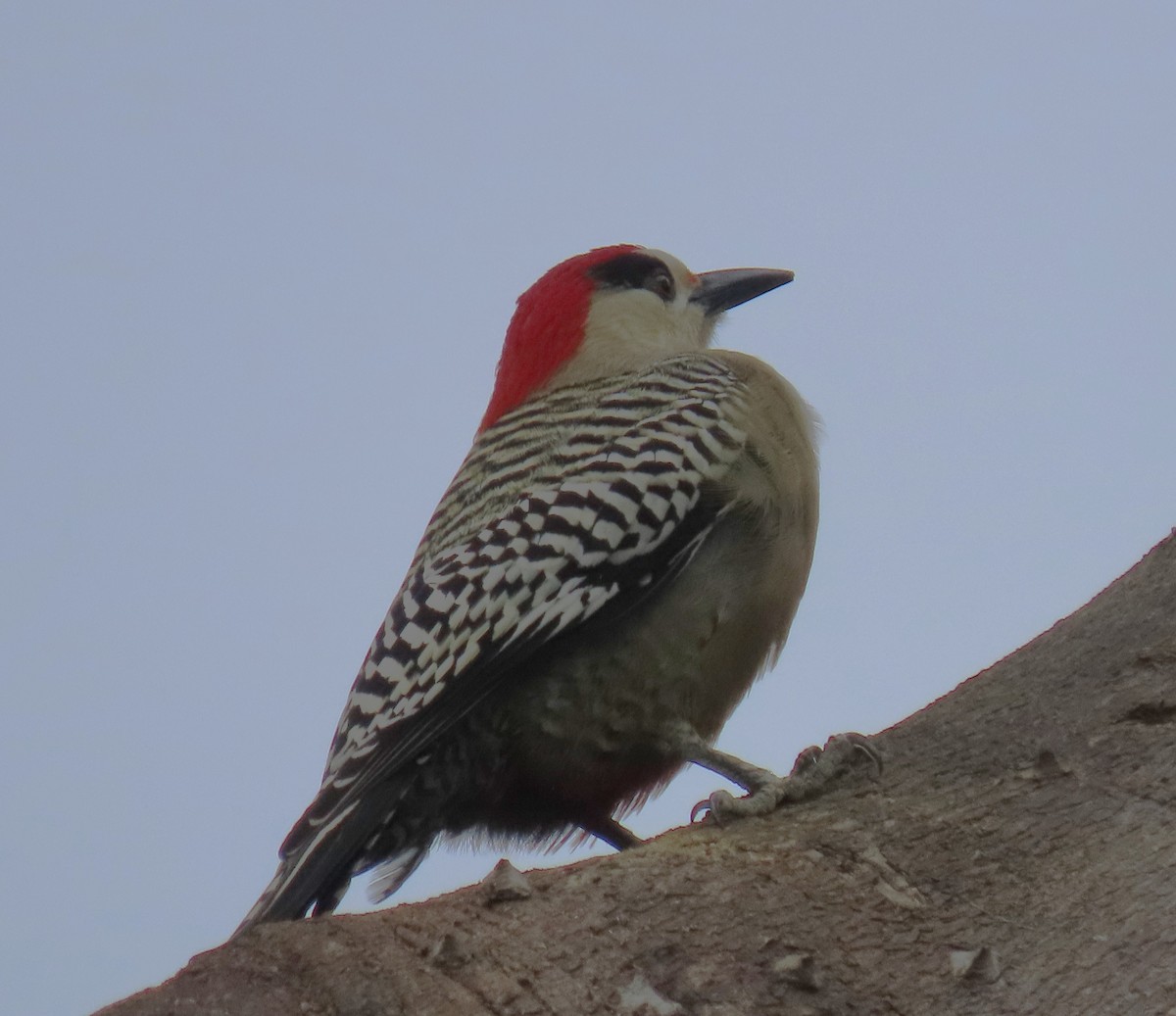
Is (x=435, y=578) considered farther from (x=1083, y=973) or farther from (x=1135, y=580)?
(x=1083, y=973)

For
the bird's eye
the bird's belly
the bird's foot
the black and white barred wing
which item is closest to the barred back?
the black and white barred wing

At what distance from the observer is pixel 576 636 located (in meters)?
4.73

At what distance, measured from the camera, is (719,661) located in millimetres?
4922

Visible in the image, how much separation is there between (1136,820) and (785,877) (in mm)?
761

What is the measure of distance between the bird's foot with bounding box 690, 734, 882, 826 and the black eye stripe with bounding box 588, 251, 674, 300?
3.61 metres

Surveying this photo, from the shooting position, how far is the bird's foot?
3691 mm

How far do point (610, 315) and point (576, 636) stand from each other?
2.50 meters

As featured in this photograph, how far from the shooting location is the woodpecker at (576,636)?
4457mm

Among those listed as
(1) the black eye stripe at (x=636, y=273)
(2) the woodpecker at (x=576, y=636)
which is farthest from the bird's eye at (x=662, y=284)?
(2) the woodpecker at (x=576, y=636)

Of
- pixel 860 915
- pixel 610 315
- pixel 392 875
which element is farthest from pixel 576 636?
pixel 610 315

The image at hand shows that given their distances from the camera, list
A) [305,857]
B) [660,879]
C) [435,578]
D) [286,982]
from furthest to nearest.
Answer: [435,578] → [305,857] → [660,879] → [286,982]

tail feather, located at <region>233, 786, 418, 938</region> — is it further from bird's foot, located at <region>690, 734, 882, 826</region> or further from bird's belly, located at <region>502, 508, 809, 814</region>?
bird's foot, located at <region>690, 734, 882, 826</region>

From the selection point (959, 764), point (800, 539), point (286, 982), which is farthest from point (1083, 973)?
point (800, 539)

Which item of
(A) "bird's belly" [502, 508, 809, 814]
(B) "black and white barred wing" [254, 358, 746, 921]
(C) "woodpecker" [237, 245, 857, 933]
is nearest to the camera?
(B) "black and white barred wing" [254, 358, 746, 921]
